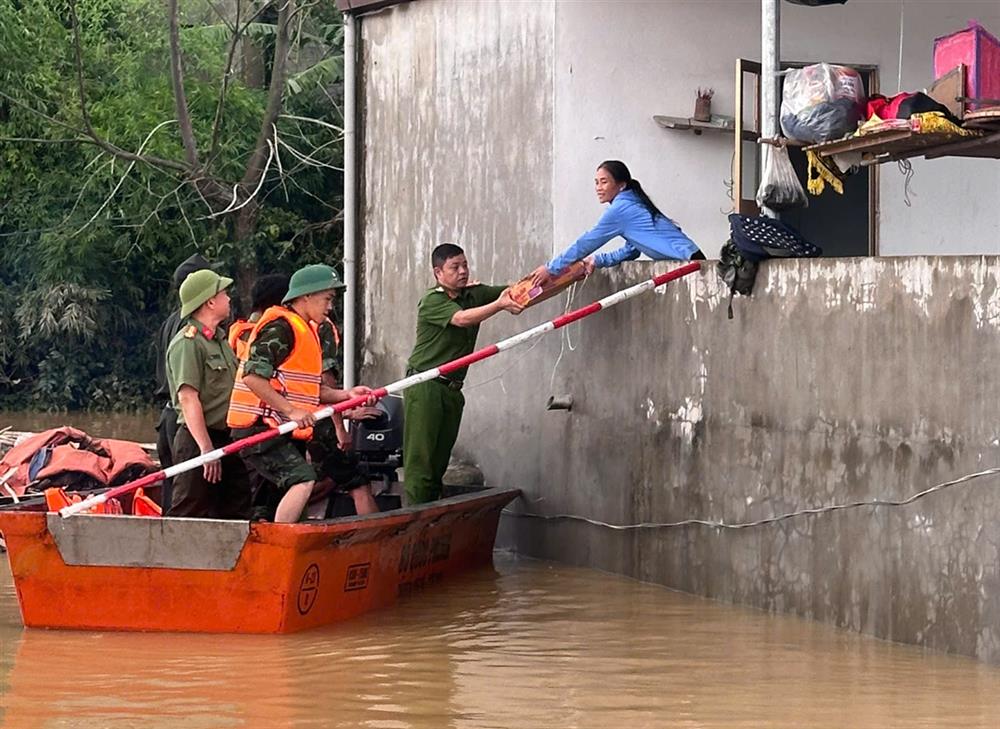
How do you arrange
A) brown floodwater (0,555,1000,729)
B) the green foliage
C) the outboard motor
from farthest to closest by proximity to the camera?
the green foliage, the outboard motor, brown floodwater (0,555,1000,729)

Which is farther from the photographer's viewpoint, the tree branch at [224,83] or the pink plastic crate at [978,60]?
the tree branch at [224,83]

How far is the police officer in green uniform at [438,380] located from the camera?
10.5 metres

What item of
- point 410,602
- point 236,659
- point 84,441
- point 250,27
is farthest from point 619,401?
point 250,27

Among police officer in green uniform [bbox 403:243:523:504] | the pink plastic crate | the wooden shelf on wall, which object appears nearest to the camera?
the pink plastic crate

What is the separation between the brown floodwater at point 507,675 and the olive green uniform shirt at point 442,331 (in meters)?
1.85

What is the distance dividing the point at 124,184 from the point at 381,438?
46.7 feet

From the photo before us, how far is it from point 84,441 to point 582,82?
4513 millimetres

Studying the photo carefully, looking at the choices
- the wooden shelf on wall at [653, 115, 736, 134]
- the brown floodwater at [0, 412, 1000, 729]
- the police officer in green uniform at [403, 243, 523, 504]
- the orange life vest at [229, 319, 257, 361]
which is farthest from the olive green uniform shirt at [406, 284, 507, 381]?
the wooden shelf on wall at [653, 115, 736, 134]

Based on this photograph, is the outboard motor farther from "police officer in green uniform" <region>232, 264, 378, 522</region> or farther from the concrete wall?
"police officer in green uniform" <region>232, 264, 378, 522</region>

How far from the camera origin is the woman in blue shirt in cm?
1020

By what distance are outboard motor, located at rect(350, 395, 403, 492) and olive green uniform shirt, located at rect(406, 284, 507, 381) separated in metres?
0.75

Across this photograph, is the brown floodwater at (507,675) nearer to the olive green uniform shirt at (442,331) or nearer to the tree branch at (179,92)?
the olive green uniform shirt at (442,331)

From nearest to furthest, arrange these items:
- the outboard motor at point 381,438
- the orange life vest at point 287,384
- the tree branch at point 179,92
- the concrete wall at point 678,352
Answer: the concrete wall at point 678,352 → the orange life vest at point 287,384 → the outboard motor at point 381,438 → the tree branch at point 179,92

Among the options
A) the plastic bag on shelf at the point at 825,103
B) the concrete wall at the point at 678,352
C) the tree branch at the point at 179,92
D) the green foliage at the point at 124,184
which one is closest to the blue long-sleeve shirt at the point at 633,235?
the concrete wall at the point at 678,352
